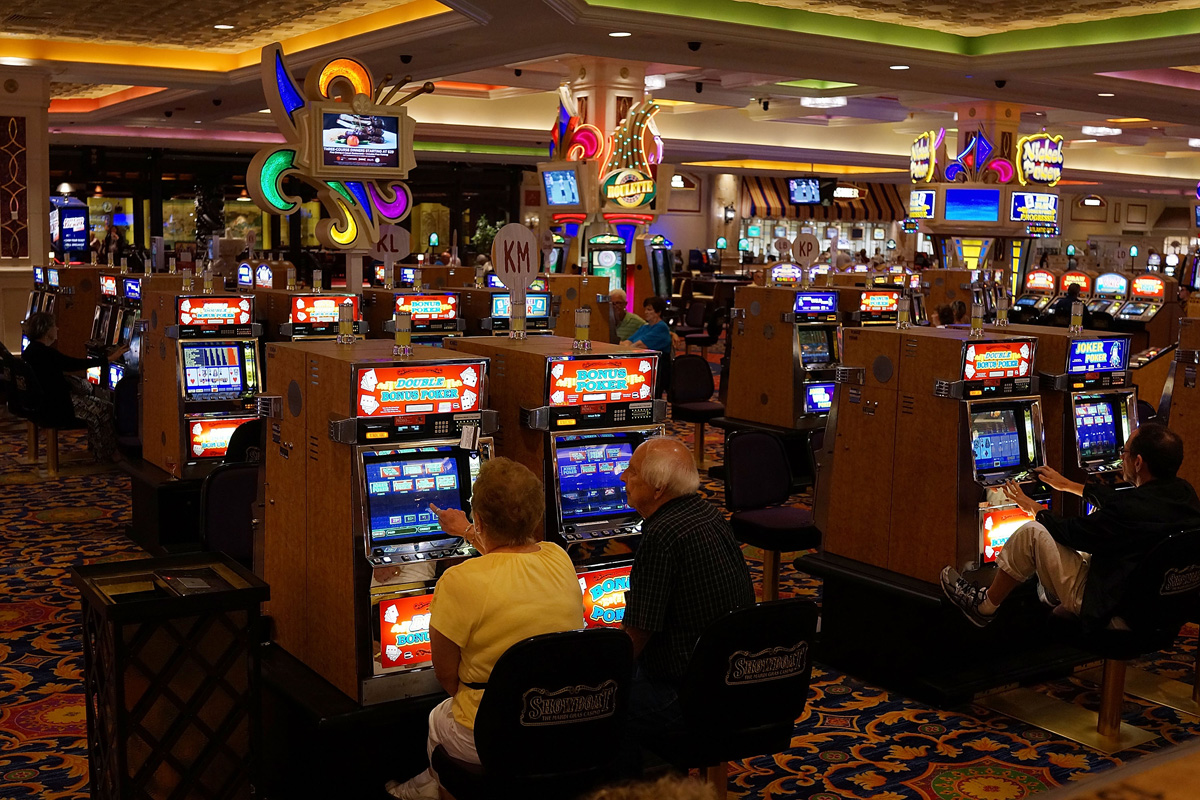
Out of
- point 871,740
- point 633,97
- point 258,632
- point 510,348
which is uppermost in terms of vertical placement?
point 633,97

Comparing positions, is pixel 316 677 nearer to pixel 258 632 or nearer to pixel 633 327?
pixel 258 632

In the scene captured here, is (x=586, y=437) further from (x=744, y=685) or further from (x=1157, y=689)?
(x=1157, y=689)

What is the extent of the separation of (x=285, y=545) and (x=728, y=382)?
5.07 meters

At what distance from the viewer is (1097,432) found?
513 centimetres

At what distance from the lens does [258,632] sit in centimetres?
313

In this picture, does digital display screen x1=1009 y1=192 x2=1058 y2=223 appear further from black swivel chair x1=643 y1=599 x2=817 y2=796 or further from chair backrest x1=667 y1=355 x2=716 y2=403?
black swivel chair x1=643 y1=599 x2=817 y2=796

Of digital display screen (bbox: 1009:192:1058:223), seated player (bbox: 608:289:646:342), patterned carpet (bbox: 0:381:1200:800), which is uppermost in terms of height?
digital display screen (bbox: 1009:192:1058:223)

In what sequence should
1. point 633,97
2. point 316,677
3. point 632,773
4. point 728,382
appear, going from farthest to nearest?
point 633,97, point 728,382, point 316,677, point 632,773

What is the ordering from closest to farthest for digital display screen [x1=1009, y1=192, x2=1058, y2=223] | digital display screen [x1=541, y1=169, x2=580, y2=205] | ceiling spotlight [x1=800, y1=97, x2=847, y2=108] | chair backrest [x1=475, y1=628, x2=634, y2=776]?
chair backrest [x1=475, y1=628, x2=634, y2=776]
digital display screen [x1=541, y1=169, x2=580, y2=205]
digital display screen [x1=1009, y1=192, x2=1058, y2=223]
ceiling spotlight [x1=800, y1=97, x2=847, y2=108]

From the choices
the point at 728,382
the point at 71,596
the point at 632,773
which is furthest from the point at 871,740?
the point at 728,382

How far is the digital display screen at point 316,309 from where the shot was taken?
7.36 metres

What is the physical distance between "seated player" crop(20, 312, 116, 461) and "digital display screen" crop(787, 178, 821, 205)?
790 inches

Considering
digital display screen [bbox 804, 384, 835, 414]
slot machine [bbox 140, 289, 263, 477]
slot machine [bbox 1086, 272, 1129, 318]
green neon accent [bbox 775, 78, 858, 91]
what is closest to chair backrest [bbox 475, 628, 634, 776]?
slot machine [bbox 140, 289, 263, 477]

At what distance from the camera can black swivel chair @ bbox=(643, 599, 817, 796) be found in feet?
9.48
